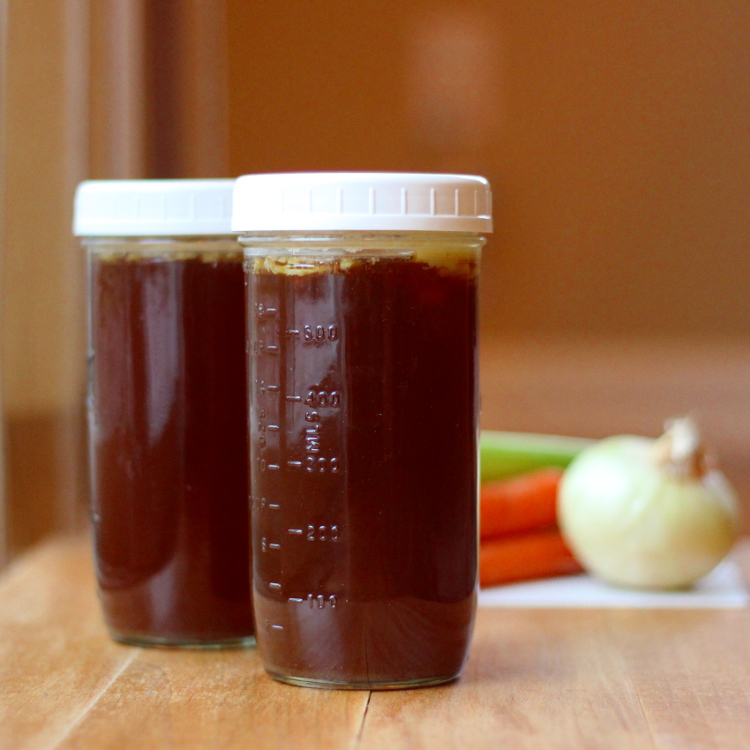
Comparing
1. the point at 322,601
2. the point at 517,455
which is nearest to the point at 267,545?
the point at 322,601

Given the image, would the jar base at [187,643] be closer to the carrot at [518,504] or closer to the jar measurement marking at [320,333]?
the jar measurement marking at [320,333]

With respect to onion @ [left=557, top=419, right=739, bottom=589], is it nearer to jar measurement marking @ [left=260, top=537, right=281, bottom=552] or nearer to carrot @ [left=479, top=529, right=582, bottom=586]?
carrot @ [left=479, top=529, right=582, bottom=586]

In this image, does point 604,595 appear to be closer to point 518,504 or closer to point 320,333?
point 518,504

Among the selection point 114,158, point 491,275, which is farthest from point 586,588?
point 491,275

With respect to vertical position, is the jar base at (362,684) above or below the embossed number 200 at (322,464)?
below

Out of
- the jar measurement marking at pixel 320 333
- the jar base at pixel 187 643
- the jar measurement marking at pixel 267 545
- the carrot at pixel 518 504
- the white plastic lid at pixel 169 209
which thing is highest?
the white plastic lid at pixel 169 209

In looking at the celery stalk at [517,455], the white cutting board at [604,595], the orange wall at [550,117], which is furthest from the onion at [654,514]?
the orange wall at [550,117]
